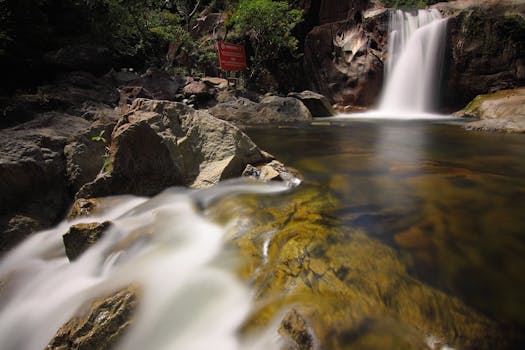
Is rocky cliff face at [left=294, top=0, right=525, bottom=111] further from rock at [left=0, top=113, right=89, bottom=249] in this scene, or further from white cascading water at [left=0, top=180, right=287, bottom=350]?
rock at [left=0, top=113, right=89, bottom=249]

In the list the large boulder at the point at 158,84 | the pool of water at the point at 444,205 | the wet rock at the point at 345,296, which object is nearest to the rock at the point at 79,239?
the wet rock at the point at 345,296

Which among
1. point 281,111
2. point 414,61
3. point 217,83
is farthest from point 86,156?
point 414,61

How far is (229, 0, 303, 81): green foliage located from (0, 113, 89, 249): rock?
1443 centimetres

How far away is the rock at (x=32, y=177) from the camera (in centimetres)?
334

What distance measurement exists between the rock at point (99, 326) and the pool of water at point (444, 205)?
6.15 feet

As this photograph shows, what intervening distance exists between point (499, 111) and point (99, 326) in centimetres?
1379

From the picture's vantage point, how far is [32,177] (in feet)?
11.8

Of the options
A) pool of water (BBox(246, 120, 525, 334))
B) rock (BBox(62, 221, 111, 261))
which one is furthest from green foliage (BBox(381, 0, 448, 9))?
rock (BBox(62, 221, 111, 261))

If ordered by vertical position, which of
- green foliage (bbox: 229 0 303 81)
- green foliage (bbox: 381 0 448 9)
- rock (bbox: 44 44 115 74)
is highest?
green foliage (bbox: 381 0 448 9)

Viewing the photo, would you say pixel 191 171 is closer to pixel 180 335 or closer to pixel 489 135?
pixel 180 335

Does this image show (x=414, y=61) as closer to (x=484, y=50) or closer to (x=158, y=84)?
(x=484, y=50)

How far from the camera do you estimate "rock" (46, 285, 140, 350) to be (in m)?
1.83

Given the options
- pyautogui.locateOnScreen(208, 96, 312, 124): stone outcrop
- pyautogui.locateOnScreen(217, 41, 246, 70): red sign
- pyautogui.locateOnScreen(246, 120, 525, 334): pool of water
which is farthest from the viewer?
pyautogui.locateOnScreen(217, 41, 246, 70): red sign

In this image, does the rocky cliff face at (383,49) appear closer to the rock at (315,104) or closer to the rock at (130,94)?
the rock at (315,104)
